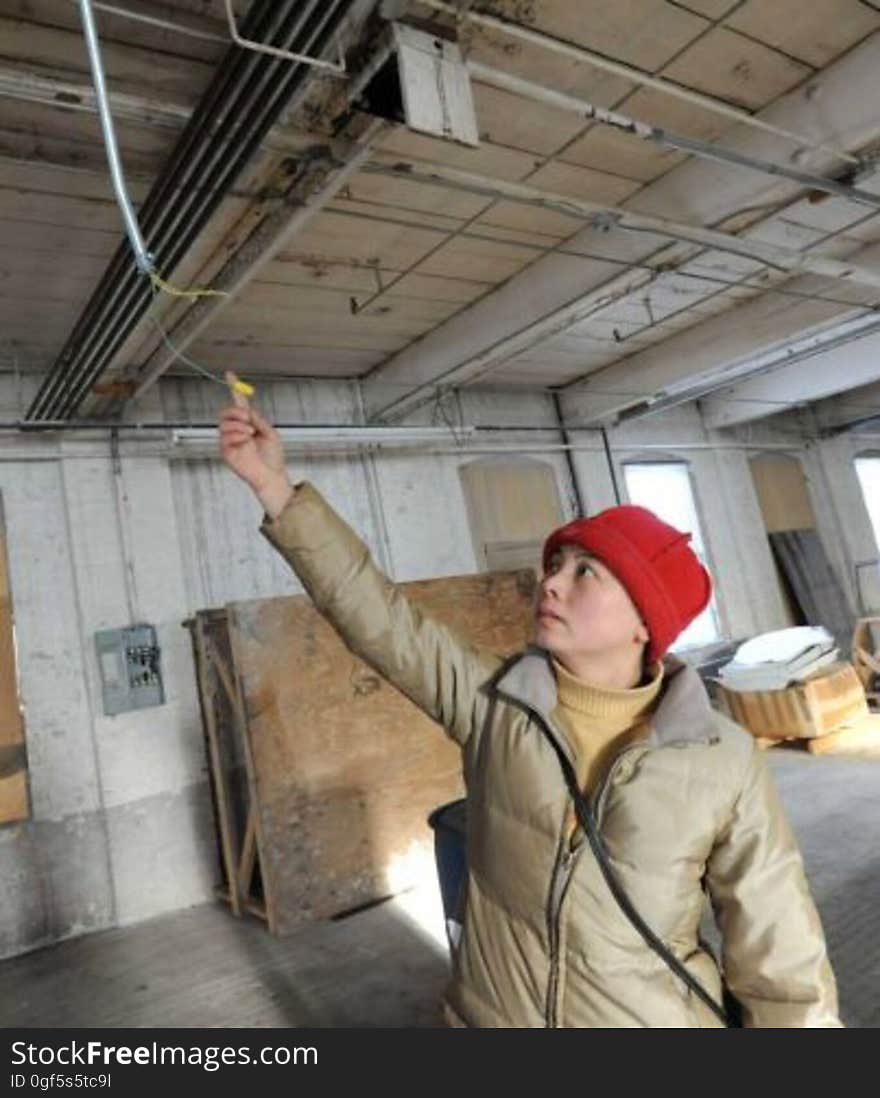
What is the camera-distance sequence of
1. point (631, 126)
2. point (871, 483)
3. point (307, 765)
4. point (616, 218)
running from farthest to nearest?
1. point (871, 483)
2. point (307, 765)
3. point (616, 218)
4. point (631, 126)

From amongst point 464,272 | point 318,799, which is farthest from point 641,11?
point 318,799

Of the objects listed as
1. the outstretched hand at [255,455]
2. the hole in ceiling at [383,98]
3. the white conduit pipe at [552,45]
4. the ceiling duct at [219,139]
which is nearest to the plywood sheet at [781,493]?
the white conduit pipe at [552,45]

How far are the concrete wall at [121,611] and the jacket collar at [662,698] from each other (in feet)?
12.2

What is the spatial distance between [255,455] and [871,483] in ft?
34.2

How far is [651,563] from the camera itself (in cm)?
122

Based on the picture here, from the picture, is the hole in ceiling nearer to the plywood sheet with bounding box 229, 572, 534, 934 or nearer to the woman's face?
the woman's face

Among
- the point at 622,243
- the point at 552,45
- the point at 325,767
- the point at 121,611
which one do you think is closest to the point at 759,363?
the point at 622,243

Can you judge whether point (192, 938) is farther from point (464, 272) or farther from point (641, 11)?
point (641, 11)

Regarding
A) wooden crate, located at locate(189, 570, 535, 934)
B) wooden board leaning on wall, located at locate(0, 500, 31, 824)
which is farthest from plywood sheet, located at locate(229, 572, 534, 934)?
wooden board leaning on wall, located at locate(0, 500, 31, 824)

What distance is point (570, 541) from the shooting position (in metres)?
1.27

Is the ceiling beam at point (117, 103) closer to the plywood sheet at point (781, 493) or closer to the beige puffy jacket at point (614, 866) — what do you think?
the beige puffy jacket at point (614, 866)

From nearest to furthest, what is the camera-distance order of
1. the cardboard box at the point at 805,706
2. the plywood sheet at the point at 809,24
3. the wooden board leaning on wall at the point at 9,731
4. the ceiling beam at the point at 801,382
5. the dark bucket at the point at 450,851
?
the dark bucket at the point at 450,851 < the plywood sheet at the point at 809,24 < the wooden board leaning on wall at the point at 9,731 < the cardboard box at the point at 805,706 < the ceiling beam at the point at 801,382

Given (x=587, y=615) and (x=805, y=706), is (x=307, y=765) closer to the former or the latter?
(x=587, y=615)

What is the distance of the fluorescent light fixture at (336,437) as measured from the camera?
436cm
